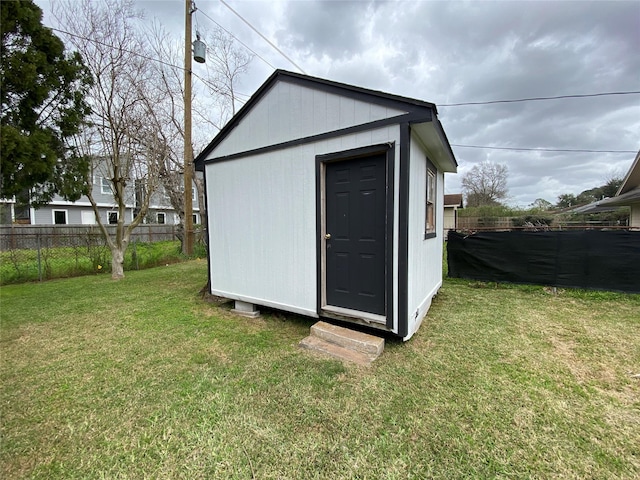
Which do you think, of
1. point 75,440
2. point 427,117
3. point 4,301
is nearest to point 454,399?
point 427,117

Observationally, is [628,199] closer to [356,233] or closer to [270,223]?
[356,233]

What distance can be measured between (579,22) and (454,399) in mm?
8749

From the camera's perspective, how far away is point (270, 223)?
12.3 feet

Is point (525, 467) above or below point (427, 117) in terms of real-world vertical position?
below

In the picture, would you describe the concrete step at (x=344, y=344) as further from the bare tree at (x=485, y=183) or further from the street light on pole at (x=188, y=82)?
the bare tree at (x=485, y=183)

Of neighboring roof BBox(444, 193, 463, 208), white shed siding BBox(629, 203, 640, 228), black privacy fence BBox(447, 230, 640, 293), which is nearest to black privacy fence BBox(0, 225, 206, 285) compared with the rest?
black privacy fence BBox(447, 230, 640, 293)

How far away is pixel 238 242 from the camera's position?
4223 millimetres

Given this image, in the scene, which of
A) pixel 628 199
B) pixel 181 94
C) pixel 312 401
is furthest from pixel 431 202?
pixel 181 94

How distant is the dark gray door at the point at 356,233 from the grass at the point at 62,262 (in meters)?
7.88

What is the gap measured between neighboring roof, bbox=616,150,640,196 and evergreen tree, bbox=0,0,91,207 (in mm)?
14123

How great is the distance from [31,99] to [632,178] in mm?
15628

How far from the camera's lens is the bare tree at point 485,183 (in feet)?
87.5

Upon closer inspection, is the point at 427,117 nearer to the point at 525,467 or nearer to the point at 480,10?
the point at 525,467

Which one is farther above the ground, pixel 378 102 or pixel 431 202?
pixel 378 102
